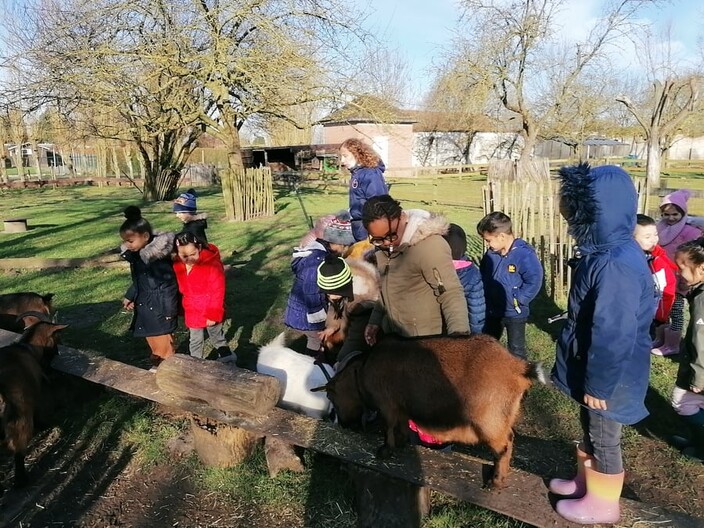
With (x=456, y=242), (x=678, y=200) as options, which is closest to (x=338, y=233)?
(x=456, y=242)

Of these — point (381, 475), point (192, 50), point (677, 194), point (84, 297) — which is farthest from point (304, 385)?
point (192, 50)

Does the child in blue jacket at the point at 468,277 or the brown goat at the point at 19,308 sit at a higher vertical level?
the child in blue jacket at the point at 468,277

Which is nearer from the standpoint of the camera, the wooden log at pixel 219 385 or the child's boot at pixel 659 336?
the wooden log at pixel 219 385

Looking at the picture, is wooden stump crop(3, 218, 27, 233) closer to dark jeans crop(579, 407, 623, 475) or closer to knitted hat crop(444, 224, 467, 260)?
knitted hat crop(444, 224, 467, 260)

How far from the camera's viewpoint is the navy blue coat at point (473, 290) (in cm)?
406

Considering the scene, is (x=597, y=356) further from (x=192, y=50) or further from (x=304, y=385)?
(x=192, y=50)

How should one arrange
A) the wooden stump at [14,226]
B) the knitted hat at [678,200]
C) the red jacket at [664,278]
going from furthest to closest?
the wooden stump at [14,226] → the knitted hat at [678,200] → the red jacket at [664,278]

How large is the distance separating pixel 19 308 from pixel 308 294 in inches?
115

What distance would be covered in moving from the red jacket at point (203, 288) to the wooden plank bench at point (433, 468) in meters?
1.06

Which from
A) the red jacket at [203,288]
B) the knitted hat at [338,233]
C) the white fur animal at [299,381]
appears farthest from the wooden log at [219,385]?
the knitted hat at [338,233]

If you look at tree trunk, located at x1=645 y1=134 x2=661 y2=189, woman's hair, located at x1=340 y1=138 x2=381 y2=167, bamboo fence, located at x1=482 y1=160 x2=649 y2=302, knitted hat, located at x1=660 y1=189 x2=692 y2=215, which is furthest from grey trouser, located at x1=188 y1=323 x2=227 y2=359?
tree trunk, located at x1=645 y1=134 x2=661 y2=189

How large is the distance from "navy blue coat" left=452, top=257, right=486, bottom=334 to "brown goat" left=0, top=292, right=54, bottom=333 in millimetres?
3834

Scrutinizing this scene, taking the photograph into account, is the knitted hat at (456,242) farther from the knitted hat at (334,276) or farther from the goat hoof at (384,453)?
the goat hoof at (384,453)

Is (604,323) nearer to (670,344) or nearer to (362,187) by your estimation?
(362,187)
